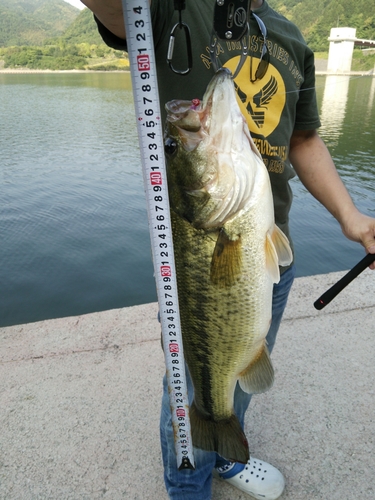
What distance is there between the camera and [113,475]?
7.30 feet

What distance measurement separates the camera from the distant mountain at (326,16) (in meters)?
66.1

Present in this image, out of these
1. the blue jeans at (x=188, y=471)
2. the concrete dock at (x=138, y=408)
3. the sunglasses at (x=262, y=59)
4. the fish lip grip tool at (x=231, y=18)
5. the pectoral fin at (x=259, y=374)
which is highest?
the fish lip grip tool at (x=231, y=18)

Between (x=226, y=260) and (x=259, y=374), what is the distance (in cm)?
58

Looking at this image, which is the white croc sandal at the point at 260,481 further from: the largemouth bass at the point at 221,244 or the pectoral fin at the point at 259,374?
the pectoral fin at the point at 259,374

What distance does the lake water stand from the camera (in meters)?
6.64

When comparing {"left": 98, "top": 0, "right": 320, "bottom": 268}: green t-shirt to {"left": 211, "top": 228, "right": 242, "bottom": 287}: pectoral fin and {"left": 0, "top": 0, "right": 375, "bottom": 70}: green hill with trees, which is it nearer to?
{"left": 211, "top": 228, "right": 242, "bottom": 287}: pectoral fin

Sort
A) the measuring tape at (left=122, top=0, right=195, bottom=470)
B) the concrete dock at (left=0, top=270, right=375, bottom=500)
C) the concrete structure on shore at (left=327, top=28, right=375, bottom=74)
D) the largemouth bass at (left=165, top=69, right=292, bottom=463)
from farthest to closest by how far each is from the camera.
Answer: the concrete structure on shore at (left=327, top=28, right=375, bottom=74)
the concrete dock at (left=0, top=270, right=375, bottom=500)
the largemouth bass at (left=165, top=69, right=292, bottom=463)
the measuring tape at (left=122, top=0, right=195, bottom=470)

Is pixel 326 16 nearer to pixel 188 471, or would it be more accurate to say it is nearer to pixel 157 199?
pixel 157 199

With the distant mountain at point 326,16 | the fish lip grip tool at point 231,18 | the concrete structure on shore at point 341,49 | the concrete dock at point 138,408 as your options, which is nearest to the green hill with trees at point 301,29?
the distant mountain at point 326,16

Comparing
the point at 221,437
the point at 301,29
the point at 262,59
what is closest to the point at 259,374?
the point at 221,437

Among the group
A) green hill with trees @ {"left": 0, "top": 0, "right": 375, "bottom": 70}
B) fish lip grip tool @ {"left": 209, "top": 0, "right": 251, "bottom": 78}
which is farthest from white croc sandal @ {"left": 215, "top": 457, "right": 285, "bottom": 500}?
green hill with trees @ {"left": 0, "top": 0, "right": 375, "bottom": 70}

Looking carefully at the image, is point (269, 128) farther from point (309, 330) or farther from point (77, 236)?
point (77, 236)

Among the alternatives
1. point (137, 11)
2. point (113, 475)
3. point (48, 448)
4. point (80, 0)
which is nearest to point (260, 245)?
point (137, 11)

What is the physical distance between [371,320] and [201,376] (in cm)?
220
